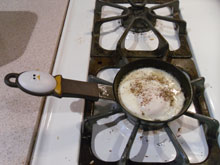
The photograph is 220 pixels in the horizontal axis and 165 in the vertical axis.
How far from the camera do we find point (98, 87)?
1.49ft

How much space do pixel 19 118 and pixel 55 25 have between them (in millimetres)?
339

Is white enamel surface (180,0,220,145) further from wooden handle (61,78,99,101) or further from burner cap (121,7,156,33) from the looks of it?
wooden handle (61,78,99,101)

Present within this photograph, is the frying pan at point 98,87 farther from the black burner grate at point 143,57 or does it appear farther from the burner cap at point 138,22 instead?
the burner cap at point 138,22

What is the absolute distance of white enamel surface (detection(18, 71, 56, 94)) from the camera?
377mm

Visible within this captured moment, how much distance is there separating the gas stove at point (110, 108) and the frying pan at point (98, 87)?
0.03 m

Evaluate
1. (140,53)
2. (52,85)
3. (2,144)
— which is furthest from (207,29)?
(2,144)

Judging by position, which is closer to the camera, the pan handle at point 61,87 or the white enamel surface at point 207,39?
the pan handle at point 61,87

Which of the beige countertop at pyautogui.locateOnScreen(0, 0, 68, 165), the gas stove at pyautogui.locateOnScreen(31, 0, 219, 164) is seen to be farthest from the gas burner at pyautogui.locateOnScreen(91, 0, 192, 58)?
the beige countertop at pyautogui.locateOnScreen(0, 0, 68, 165)

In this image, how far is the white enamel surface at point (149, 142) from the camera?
16.6 inches

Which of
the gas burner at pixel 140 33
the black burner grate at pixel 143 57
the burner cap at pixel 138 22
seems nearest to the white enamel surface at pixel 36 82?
the black burner grate at pixel 143 57

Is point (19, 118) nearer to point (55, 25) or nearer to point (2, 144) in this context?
point (2, 144)

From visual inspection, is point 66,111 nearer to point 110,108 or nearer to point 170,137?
point 110,108

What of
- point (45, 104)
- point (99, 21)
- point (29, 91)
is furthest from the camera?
point (99, 21)

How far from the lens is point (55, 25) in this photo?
69 cm
